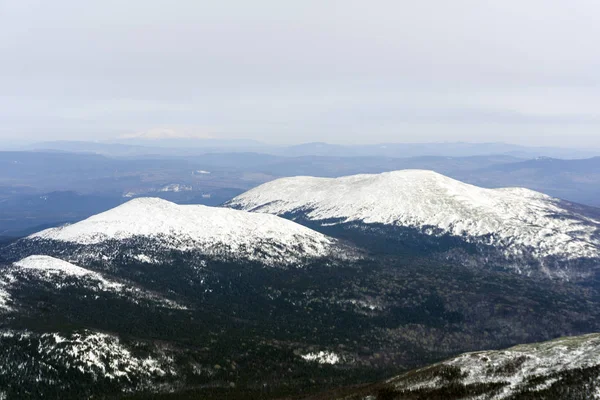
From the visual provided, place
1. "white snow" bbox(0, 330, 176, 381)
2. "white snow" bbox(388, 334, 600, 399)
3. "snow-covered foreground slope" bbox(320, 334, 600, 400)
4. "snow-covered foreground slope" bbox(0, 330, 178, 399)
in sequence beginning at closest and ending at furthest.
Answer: "snow-covered foreground slope" bbox(320, 334, 600, 400)
"white snow" bbox(388, 334, 600, 399)
"snow-covered foreground slope" bbox(0, 330, 178, 399)
"white snow" bbox(0, 330, 176, 381)

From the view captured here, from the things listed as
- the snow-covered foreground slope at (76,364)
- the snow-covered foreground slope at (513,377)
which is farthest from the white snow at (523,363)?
the snow-covered foreground slope at (76,364)

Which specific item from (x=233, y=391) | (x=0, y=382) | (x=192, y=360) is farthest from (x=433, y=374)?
(x=0, y=382)

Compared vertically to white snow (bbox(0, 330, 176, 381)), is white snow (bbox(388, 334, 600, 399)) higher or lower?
higher

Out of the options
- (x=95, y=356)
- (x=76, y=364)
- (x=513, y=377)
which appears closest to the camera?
(x=513, y=377)

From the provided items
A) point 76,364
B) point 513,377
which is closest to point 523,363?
point 513,377

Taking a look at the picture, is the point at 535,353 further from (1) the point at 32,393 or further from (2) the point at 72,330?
(2) the point at 72,330

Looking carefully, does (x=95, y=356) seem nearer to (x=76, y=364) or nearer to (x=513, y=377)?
(x=76, y=364)

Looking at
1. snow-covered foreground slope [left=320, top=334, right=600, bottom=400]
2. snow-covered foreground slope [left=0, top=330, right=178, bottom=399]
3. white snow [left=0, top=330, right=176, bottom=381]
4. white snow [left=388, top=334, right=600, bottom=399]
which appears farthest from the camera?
white snow [left=0, top=330, right=176, bottom=381]

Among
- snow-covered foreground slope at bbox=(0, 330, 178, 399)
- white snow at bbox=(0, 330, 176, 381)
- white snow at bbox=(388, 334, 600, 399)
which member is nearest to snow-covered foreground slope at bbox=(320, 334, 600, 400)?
white snow at bbox=(388, 334, 600, 399)

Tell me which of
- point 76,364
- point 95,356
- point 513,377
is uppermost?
point 513,377

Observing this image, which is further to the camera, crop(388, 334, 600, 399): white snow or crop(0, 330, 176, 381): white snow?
crop(0, 330, 176, 381): white snow

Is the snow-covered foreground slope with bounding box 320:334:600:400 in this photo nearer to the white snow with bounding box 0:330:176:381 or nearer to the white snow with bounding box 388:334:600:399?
the white snow with bounding box 388:334:600:399
